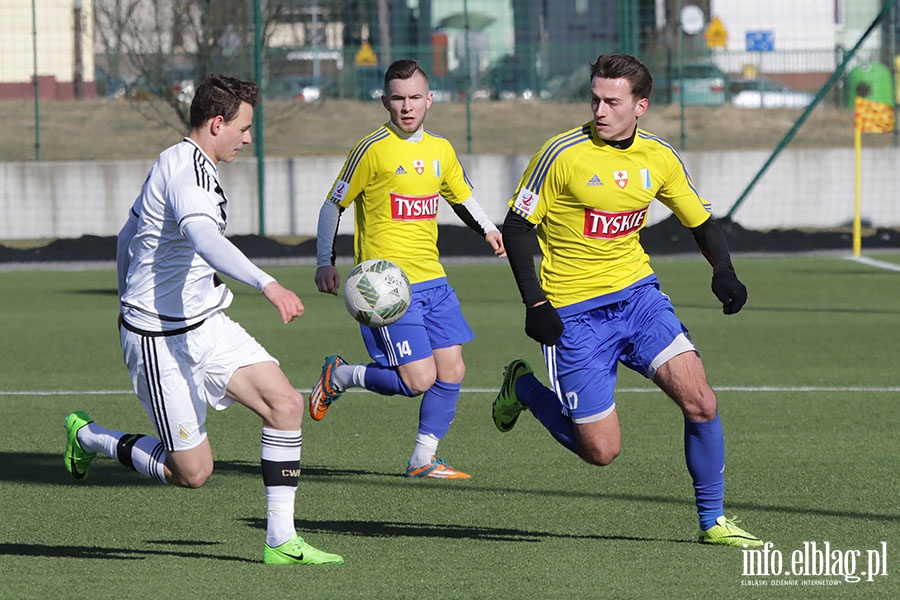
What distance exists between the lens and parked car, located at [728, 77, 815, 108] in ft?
90.5

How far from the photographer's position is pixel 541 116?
95.5ft

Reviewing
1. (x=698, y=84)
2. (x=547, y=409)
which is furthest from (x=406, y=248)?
(x=698, y=84)

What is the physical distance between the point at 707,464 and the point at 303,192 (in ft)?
58.3

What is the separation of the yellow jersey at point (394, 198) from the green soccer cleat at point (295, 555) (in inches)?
95.7

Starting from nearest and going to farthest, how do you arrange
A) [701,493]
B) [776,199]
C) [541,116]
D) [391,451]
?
[701,493] → [391,451] → [776,199] → [541,116]

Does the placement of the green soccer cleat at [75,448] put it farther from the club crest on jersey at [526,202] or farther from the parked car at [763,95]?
the parked car at [763,95]

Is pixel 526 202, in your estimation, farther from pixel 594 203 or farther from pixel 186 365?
pixel 186 365

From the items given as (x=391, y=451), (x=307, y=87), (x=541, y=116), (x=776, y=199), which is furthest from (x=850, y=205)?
(x=391, y=451)

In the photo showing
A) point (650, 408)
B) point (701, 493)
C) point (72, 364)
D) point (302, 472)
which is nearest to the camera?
point (701, 493)

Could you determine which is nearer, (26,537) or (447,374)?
(26,537)

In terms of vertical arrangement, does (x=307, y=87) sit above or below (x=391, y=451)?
above

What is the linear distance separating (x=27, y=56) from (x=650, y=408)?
60.9 feet

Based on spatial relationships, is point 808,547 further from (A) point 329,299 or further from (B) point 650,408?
(A) point 329,299

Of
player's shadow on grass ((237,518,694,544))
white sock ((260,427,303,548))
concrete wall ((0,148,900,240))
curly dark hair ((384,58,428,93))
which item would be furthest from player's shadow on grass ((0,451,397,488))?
concrete wall ((0,148,900,240))
